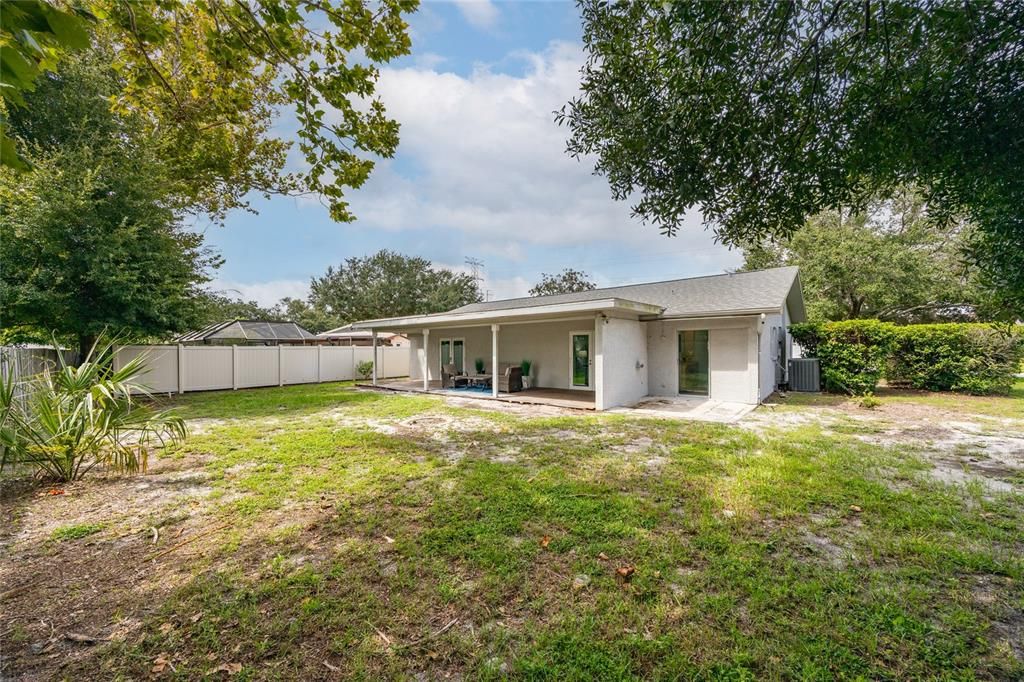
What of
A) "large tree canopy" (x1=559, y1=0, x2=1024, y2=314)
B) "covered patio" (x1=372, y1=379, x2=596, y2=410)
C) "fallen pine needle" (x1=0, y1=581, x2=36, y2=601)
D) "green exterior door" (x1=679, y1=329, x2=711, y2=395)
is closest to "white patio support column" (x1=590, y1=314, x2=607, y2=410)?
"covered patio" (x1=372, y1=379, x2=596, y2=410)

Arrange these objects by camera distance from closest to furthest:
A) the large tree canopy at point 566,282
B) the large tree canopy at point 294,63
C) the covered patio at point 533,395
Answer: the large tree canopy at point 294,63 → the covered patio at point 533,395 → the large tree canopy at point 566,282

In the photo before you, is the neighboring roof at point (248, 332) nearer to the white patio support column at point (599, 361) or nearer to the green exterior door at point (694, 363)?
the white patio support column at point (599, 361)

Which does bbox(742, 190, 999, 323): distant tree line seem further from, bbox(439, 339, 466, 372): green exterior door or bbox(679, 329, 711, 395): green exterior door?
bbox(439, 339, 466, 372): green exterior door

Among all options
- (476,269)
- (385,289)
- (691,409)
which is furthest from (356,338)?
(691,409)

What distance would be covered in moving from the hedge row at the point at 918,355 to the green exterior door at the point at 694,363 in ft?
11.7

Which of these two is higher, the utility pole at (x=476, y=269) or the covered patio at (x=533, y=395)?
the utility pole at (x=476, y=269)

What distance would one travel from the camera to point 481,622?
7.80 feet

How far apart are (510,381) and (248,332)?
41.9 ft

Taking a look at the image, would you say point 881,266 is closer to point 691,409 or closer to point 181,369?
point 691,409

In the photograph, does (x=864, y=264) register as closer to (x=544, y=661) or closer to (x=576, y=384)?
(x=576, y=384)

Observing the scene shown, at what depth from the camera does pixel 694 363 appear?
11211mm

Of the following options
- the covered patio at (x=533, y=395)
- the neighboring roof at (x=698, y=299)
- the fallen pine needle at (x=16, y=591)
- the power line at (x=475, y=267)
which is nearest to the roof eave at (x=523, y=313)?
the neighboring roof at (x=698, y=299)

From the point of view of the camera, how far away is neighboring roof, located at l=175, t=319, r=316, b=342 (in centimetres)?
1641

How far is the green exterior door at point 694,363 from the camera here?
433 inches
